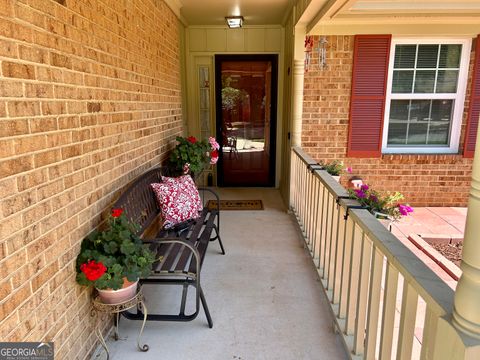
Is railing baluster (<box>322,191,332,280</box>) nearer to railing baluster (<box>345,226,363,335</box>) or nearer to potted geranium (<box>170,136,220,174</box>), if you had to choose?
railing baluster (<box>345,226,363,335</box>)

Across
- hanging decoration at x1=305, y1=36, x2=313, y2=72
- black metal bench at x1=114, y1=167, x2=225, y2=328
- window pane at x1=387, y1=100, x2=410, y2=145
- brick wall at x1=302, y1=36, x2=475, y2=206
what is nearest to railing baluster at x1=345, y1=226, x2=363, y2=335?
black metal bench at x1=114, y1=167, x2=225, y2=328

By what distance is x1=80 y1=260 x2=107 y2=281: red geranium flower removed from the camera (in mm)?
1686

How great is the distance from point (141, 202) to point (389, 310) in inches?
71.3

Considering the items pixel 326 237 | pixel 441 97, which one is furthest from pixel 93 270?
pixel 441 97

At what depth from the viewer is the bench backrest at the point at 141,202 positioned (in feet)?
7.66

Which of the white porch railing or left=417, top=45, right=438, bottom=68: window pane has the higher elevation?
left=417, top=45, right=438, bottom=68: window pane

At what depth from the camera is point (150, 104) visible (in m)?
3.20

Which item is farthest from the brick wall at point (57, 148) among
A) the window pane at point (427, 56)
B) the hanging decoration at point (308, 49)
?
the window pane at point (427, 56)

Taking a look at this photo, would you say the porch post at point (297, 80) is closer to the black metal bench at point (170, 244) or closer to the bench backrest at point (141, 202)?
the black metal bench at point (170, 244)

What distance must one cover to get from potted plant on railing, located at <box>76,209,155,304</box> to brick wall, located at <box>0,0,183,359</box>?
0.24ft

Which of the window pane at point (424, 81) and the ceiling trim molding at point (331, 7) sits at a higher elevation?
the ceiling trim molding at point (331, 7)

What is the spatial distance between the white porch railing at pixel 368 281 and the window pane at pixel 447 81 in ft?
9.47

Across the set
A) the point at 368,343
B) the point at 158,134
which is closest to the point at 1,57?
the point at 368,343

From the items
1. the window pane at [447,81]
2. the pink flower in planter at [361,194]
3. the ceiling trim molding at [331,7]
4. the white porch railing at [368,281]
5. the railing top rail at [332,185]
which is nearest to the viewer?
the white porch railing at [368,281]
